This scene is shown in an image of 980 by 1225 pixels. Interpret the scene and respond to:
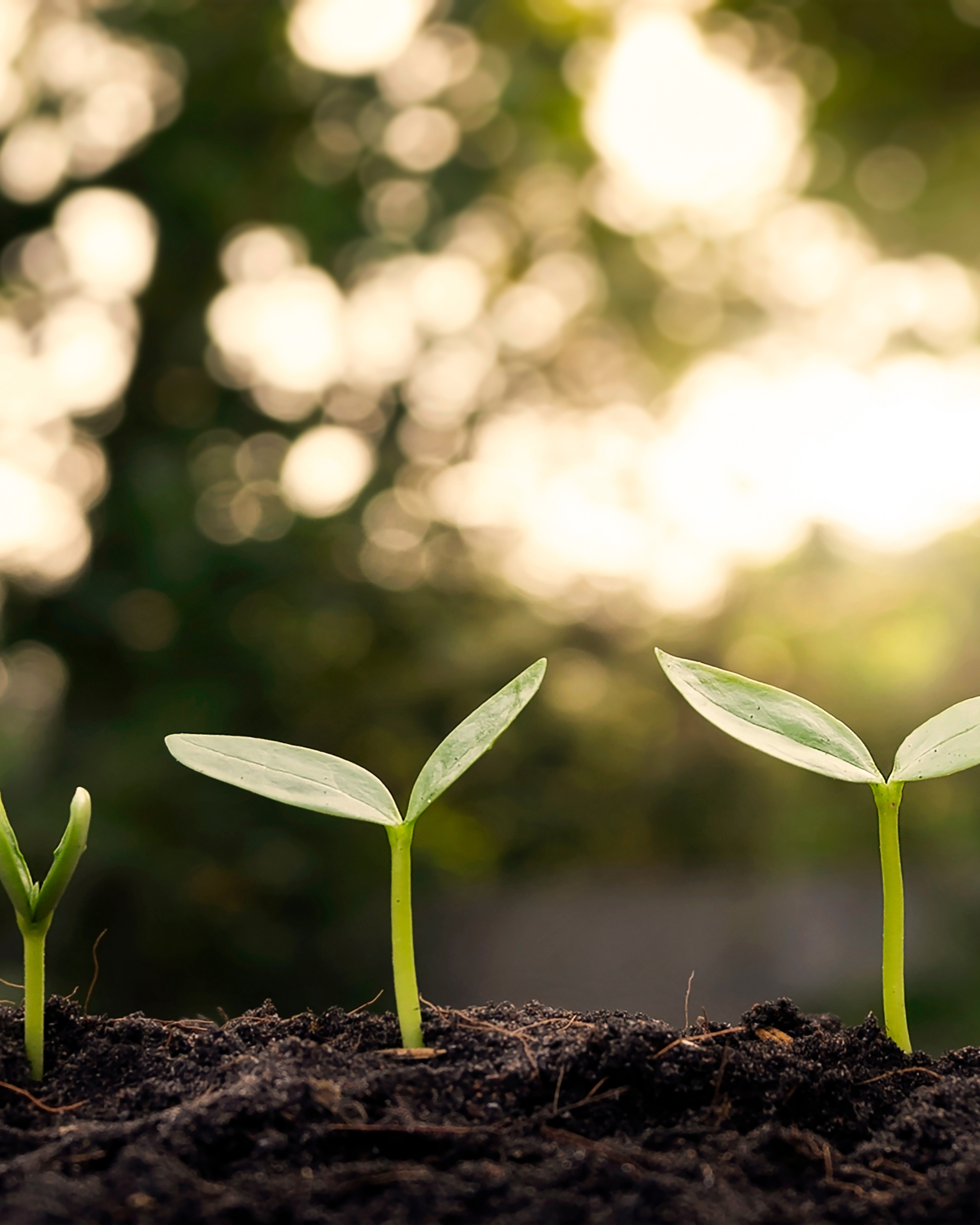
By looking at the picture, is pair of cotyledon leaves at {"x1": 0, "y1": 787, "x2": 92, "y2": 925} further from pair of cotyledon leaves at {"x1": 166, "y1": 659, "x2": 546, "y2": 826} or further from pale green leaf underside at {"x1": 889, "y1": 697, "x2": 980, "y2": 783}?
pale green leaf underside at {"x1": 889, "y1": 697, "x2": 980, "y2": 783}

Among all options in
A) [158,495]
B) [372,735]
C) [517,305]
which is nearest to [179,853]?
[372,735]

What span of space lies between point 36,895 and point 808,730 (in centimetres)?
38

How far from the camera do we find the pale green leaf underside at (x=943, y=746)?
0.43 metres

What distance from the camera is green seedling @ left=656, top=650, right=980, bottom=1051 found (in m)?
0.44

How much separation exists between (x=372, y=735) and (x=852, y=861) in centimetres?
84

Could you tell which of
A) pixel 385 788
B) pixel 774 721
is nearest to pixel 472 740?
pixel 385 788

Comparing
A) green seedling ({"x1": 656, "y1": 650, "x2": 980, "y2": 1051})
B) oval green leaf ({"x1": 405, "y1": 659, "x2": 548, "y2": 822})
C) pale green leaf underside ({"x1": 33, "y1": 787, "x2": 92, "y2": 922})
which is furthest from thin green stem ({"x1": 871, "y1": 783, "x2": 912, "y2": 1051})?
pale green leaf underside ({"x1": 33, "y1": 787, "x2": 92, "y2": 922})

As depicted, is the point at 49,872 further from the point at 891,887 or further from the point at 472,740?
the point at 891,887

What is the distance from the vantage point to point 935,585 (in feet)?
5.07

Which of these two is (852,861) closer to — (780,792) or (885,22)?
(780,792)

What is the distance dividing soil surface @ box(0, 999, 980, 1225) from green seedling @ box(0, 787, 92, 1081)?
0.6 inches

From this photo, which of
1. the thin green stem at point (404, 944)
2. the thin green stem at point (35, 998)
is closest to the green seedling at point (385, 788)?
the thin green stem at point (404, 944)

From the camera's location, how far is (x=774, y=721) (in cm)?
47

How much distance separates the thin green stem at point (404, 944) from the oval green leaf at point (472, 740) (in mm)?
14
